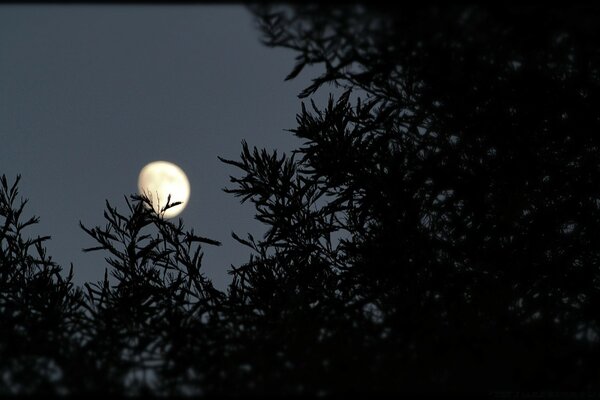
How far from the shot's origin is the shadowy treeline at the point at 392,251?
2656 mm

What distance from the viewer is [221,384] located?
259 cm

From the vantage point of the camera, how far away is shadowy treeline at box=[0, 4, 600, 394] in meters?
2.66

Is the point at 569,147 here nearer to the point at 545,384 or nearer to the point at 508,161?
the point at 508,161

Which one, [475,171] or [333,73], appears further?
[475,171]

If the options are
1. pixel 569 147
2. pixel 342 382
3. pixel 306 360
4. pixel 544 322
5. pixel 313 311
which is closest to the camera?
pixel 342 382

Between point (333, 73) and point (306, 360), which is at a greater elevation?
point (333, 73)

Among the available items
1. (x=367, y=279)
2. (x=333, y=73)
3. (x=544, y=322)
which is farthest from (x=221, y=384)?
(x=367, y=279)

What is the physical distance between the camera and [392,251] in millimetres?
4746

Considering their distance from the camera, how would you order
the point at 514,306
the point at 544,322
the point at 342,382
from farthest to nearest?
the point at 514,306
the point at 544,322
the point at 342,382

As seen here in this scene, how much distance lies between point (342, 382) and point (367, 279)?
2351mm

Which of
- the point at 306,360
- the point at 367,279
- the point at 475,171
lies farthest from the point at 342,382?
the point at 475,171

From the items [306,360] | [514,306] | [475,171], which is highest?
[475,171]

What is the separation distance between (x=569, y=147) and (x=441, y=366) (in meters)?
2.96

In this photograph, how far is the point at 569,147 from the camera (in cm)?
464
